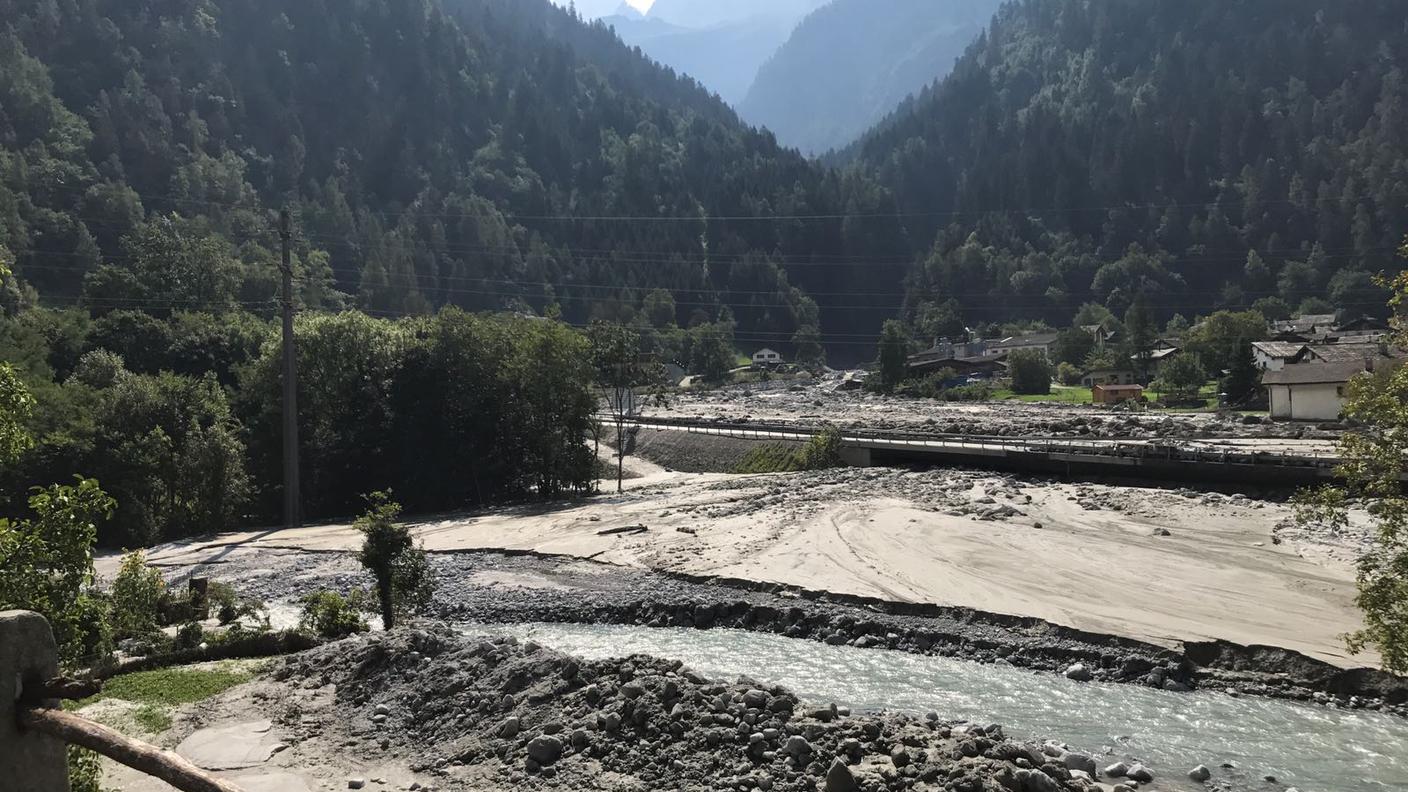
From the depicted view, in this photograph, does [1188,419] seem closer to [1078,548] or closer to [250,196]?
[1078,548]

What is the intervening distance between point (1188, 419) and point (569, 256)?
148 m

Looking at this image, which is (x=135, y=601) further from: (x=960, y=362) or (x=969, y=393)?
(x=960, y=362)

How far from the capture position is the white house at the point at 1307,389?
57.7m

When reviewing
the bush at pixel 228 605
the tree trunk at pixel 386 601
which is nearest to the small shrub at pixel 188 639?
the bush at pixel 228 605

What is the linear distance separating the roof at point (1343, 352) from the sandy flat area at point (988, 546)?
2991 centimetres

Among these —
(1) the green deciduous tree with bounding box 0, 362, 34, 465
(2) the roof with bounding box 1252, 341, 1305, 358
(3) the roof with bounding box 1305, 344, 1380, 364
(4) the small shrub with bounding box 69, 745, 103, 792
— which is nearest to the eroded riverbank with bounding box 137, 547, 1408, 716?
(4) the small shrub with bounding box 69, 745, 103, 792

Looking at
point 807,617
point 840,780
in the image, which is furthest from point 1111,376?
point 840,780

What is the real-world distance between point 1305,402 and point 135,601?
70.2 m

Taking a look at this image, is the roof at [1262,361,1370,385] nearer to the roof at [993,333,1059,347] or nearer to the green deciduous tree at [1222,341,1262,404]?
the green deciduous tree at [1222,341,1262,404]

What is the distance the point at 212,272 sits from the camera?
9050 centimetres

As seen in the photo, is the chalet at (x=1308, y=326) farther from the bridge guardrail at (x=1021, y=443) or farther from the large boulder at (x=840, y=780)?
the large boulder at (x=840, y=780)

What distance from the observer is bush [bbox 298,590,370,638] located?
71.1 ft

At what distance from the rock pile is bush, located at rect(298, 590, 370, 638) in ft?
14.8

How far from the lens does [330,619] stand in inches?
856
